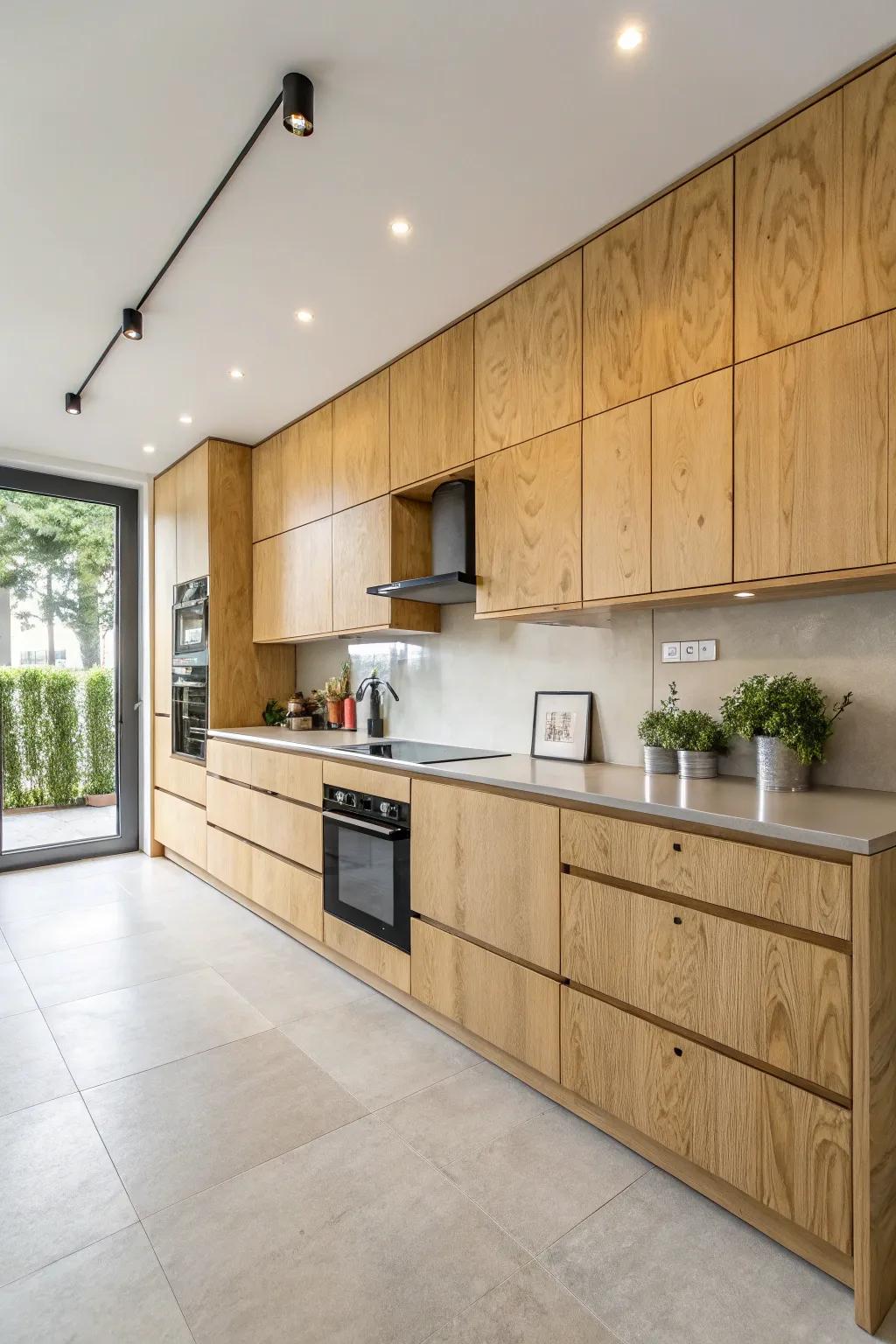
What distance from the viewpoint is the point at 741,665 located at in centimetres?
222

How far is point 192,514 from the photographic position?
172 inches

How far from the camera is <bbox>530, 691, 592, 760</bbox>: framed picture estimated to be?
2.67 m

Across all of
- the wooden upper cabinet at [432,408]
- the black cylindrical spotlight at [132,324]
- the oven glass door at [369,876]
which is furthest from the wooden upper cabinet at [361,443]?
the oven glass door at [369,876]

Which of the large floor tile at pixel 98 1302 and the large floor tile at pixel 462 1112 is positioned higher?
the large floor tile at pixel 98 1302

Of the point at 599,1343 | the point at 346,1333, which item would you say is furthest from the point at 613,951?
the point at 346,1333

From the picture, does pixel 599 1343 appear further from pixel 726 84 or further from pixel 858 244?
A: pixel 726 84

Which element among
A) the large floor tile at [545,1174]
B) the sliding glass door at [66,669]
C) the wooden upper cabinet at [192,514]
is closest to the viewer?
the large floor tile at [545,1174]

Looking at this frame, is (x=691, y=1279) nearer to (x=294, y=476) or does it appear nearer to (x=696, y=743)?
(x=696, y=743)

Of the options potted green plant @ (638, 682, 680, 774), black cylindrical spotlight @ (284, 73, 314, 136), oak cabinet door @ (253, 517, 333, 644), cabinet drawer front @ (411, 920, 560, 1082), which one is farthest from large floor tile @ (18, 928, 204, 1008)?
black cylindrical spotlight @ (284, 73, 314, 136)

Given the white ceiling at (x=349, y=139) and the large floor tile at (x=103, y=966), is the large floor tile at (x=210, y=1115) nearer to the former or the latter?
the large floor tile at (x=103, y=966)

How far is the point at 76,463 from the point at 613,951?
14.7ft

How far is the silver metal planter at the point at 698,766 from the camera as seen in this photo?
215cm

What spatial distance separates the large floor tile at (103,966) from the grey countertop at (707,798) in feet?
4.34

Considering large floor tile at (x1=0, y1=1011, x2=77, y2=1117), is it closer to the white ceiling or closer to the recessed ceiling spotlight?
the white ceiling
